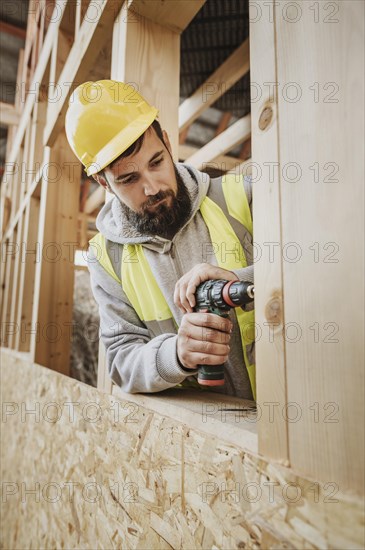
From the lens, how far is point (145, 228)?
130 cm

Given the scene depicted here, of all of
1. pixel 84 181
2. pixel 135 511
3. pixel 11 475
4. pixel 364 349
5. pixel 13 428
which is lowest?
pixel 11 475

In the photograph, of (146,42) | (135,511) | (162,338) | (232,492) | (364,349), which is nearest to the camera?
(364,349)

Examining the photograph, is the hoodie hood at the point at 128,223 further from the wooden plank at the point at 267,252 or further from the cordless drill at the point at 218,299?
the wooden plank at the point at 267,252

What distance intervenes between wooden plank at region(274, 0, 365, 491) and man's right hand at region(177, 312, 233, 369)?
0.33 m

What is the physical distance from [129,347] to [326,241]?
794mm

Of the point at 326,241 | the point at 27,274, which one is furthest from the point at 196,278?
the point at 27,274

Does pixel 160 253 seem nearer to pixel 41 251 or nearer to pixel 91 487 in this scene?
pixel 91 487

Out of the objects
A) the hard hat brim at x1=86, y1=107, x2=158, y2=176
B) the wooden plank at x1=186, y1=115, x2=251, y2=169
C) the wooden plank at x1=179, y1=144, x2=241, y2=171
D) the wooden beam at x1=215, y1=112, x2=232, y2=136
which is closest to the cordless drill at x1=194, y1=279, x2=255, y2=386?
the hard hat brim at x1=86, y1=107, x2=158, y2=176

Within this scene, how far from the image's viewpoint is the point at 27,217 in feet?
9.75

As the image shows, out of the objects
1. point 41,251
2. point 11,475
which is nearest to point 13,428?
point 11,475

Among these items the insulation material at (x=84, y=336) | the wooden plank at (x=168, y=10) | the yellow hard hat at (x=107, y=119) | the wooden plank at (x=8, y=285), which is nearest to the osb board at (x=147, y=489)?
the yellow hard hat at (x=107, y=119)

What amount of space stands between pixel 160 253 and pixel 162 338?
13.3 inches

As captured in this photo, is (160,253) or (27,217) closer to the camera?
(160,253)

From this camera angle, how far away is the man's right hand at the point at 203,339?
0.93 metres
